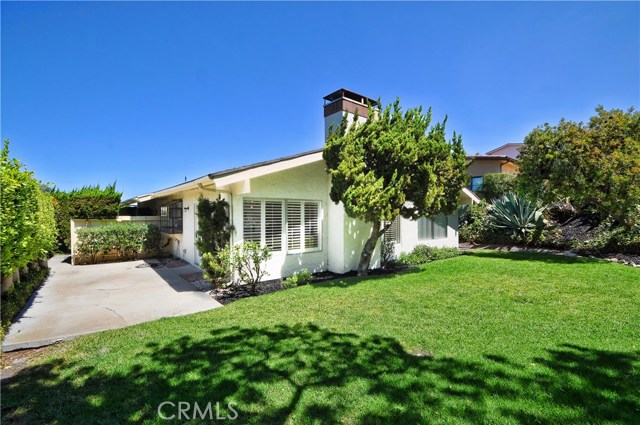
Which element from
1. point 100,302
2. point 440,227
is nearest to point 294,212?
point 100,302

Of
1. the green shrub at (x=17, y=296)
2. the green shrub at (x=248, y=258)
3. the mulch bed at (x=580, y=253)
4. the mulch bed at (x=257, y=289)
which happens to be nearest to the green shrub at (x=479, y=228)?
the mulch bed at (x=580, y=253)

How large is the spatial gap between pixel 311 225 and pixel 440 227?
25.8ft

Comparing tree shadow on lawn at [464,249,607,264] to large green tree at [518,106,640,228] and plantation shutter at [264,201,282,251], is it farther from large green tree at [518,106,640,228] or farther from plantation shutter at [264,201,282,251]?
plantation shutter at [264,201,282,251]

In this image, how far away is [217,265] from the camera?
8.74 metres

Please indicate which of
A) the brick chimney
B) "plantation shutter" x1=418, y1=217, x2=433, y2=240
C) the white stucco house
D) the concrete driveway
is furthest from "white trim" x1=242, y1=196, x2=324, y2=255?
"plantation shutter" x1=418, y1=217, x2=433, y2=240

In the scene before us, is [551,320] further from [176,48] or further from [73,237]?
[73,237]

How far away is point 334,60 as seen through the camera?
42.7 feet

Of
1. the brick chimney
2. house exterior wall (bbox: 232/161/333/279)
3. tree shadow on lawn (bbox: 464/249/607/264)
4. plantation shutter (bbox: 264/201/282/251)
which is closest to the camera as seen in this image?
house exterior wall (bbox: 232/161/333/279)

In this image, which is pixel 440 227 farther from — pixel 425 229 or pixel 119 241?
pixel 119 241

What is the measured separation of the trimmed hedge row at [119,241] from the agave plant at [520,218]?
19.0 metres

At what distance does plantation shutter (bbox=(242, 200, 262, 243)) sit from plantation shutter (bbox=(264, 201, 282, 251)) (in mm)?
223

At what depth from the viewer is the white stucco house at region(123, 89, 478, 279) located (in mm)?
9398

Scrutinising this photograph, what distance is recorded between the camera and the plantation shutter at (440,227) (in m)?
15.1

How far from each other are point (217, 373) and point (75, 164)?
91.8 feet
